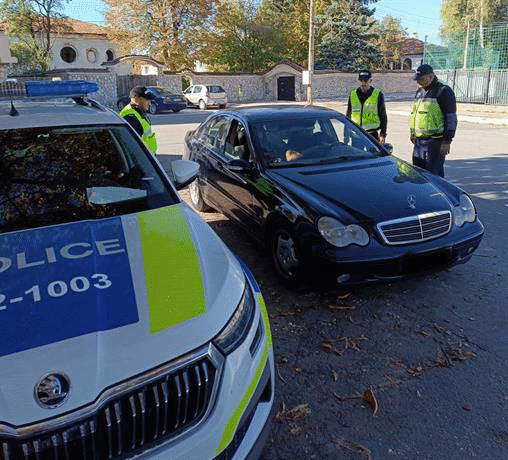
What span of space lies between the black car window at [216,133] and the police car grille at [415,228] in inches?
96.0

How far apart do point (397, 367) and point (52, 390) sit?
220cm

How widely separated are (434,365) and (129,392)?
84.8 inches

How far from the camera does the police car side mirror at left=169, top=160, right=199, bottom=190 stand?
3.37 metres

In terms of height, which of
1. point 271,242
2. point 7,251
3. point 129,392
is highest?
point 7,251

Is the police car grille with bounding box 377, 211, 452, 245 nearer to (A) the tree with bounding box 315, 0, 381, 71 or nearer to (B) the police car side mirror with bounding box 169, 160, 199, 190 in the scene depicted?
(B) the police car side mirror with bounding box 169, 160, 199, 190

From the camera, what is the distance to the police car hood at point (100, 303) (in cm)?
154

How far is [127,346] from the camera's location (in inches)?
65.2

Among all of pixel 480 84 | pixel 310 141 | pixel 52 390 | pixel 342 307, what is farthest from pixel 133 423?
pixel 480 84

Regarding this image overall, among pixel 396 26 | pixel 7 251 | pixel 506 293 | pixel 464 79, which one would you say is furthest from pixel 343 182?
pixel 396 26

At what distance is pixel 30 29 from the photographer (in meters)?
32.2

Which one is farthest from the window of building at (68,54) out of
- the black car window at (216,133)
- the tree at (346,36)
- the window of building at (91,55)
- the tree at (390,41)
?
the black car window at (216,133)

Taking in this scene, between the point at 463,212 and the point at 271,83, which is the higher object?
the point at 271,83

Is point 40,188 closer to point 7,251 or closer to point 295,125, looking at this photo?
point 7,251

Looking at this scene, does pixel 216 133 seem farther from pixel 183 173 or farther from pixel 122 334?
pixel 122 334
